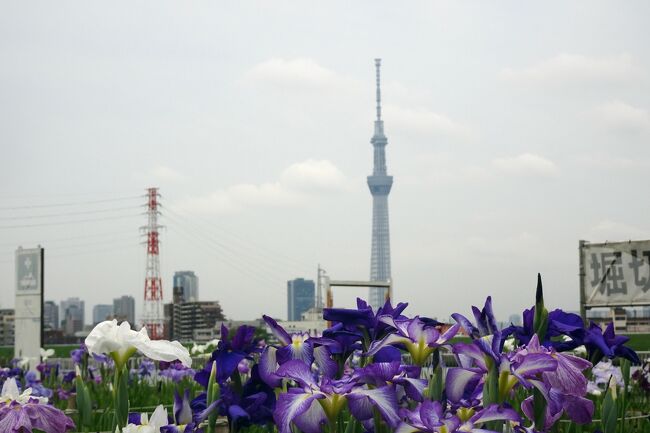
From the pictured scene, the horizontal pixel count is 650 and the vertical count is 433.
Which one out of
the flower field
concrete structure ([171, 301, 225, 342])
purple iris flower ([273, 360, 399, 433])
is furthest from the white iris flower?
concrete structure ([171, 301, 225, 342])

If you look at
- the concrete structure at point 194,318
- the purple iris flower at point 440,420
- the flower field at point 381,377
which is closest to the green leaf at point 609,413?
the flower field at point 381,377

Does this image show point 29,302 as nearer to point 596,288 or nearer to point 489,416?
point 596,288

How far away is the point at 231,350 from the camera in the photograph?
236cm

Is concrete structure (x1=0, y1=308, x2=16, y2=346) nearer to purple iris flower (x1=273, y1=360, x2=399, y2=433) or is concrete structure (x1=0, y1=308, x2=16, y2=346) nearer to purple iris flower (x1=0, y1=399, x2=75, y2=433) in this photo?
purple iris flower (x1=0, y1=399, x2=75, y2=433)

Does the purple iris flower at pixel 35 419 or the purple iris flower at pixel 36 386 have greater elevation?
the purple iris flower at pixel 35 419

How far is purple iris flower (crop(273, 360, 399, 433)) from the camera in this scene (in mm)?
1804

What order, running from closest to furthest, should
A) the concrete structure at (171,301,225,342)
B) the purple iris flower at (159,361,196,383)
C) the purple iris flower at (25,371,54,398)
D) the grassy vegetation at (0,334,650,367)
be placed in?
1. the purple iris flower at (25,371,54,398)
2. the purple iris flower at (159,361,196,383)
3. the grassy vegetation at (0,334,650,367)
4. the concrete structure at (171,301,225,342)

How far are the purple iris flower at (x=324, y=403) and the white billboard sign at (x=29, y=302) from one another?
595 inches

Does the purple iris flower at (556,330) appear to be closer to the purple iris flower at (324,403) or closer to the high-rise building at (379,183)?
the purple iris flower at (324,403)

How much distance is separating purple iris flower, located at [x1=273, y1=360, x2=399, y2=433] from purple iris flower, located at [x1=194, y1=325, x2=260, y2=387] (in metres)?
0.43

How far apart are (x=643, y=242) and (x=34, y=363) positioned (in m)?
8.95

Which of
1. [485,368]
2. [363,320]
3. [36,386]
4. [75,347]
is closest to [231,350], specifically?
[363,320]

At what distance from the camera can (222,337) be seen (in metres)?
2.35

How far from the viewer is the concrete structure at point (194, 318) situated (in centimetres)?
17975
